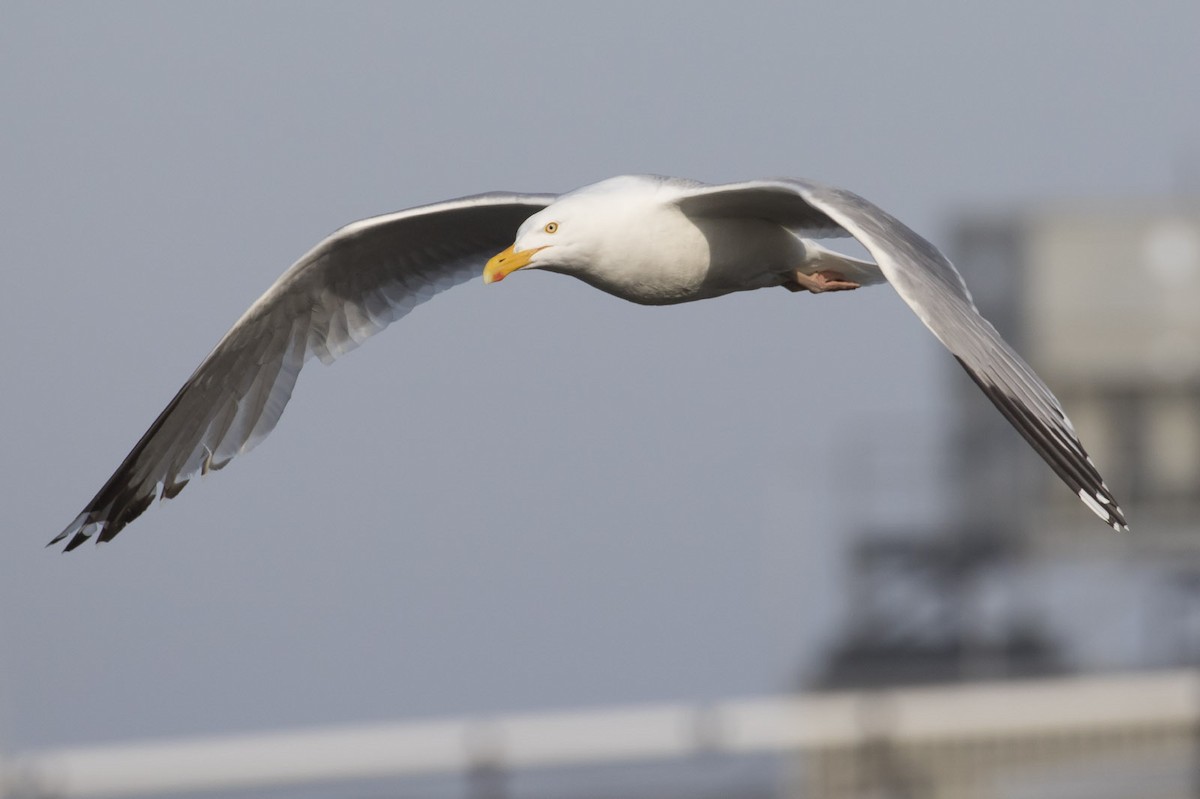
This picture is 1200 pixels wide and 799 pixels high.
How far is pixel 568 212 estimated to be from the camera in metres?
6.50

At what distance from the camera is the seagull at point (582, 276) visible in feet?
18.6

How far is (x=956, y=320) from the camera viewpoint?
573 cm

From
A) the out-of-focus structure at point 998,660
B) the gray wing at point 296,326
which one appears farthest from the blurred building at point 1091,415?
the gray wing at point 296,326

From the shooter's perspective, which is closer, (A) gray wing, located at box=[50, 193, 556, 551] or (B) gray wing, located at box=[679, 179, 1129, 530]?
(B) gray wing, located at box=[679, 179, 1129, 530]

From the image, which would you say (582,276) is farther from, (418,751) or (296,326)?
(418,751)

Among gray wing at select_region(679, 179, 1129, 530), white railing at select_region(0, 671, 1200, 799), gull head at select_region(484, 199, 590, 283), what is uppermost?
gull head at select_region(484, 199, 590, 283)

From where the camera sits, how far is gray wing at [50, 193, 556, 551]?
24.2ft

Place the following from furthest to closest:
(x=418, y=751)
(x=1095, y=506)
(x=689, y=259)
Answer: (x=418, y=751) → (x=689, y=259) → (x=1095, y=506)

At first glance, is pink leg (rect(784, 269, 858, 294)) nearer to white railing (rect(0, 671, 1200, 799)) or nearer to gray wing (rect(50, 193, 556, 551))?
gray wing (rect(50, 193, 556, 551))

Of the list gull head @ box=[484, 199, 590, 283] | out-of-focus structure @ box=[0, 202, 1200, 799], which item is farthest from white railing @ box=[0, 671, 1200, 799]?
gull head @ box=[484, 199, 590, 283]

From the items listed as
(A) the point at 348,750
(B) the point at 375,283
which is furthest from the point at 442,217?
(A) the point at 348,750

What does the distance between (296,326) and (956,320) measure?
2811 mm

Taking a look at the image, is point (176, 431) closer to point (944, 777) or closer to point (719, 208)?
point (719, 208)

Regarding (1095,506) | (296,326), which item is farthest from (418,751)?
(1095,506)
